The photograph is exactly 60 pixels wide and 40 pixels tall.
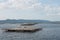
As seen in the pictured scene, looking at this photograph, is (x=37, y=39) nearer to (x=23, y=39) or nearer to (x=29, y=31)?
(x=23, y=39)

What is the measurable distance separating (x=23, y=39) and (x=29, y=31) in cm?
1539

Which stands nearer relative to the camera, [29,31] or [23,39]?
[23,39]

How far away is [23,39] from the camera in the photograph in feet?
122

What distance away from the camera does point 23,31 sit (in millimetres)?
53031

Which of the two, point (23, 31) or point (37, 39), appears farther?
point (23, 31)

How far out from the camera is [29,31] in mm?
52531

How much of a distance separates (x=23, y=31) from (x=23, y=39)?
1584 centimetres

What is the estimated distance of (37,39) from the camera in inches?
1431

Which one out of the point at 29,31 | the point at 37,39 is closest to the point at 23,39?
the point at 37,39

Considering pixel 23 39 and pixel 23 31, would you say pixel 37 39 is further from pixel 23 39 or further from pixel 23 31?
pixel 23 31

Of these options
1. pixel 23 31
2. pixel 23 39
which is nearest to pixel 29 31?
pixel 23 31

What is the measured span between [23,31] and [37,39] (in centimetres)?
1715

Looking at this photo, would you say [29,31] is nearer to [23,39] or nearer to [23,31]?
[23,31]
